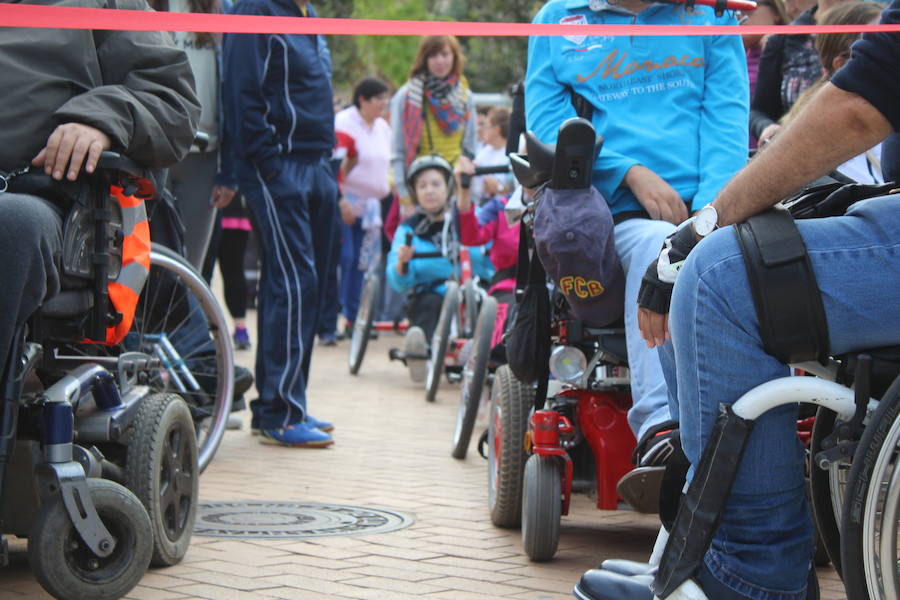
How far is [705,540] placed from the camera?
8.11 ft

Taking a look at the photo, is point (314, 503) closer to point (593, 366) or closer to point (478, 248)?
point (593, 366)

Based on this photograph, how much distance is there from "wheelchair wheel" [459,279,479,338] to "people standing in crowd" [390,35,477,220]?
209cm

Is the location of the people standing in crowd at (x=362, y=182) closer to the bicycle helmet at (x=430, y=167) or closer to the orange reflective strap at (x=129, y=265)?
the bicycle helmet at (x=430, y=167)

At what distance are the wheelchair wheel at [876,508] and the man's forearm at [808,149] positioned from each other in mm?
469

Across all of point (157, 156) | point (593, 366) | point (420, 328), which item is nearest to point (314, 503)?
point (593, 366)

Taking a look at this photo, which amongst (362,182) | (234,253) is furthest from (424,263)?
(362,182)

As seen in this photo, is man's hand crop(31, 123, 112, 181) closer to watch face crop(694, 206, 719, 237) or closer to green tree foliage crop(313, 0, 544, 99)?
watch face crop(694, 206, 719, 237)

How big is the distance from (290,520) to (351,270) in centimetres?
836

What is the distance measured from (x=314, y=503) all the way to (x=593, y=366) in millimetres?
1470

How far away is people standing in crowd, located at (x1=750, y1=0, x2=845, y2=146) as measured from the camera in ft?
19.4

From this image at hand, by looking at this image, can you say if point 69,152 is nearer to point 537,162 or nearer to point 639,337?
point 537,162

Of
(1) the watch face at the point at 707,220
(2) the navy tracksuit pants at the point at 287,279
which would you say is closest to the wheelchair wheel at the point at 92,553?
(1) the watch face at the point at 707,220

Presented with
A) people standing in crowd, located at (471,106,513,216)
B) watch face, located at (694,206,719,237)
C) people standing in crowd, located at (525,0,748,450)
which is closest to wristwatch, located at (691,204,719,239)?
watch face, located at (694,206,719,237)

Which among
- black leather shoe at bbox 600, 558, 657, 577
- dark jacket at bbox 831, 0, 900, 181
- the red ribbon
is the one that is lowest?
black leather shoe at bbox 600, 558, 657, 577
